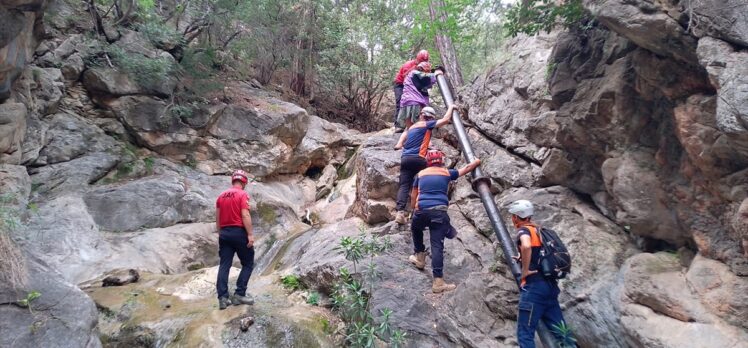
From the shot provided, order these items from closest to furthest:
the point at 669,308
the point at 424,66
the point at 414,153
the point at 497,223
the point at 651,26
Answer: the point at 669,308, the point at 651,26, the point at 497,223, the point at 414,153, the point at 424,66

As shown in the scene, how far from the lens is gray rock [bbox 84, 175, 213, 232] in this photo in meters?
11.1

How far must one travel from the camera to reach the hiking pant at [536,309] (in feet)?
17.1

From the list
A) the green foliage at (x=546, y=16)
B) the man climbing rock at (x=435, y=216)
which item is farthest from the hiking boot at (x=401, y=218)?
the green foliage at (x=546, y=16)

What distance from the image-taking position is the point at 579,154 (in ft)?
24.3

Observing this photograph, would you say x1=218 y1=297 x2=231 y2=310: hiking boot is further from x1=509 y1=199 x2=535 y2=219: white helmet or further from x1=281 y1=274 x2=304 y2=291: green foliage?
x1=509 y1=199 x2=535 y2=219: white helmet

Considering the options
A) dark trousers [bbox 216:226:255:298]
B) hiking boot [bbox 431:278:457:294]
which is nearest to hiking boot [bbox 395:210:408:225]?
hiking boot [bbox 431:278:457:294]

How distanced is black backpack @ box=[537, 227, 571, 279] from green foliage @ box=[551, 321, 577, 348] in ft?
2.05

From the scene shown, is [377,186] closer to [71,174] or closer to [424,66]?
[424,66]

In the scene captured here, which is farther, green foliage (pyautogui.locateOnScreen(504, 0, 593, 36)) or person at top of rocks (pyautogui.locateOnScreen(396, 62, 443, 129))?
person at top of rocks (pyautogui.locateOnScreen(396, 62, 443, 129))

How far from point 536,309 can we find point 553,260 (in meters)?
0.61

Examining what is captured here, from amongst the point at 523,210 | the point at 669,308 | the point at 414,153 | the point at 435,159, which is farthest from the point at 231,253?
the point at 669,308

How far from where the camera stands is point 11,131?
9.51 m

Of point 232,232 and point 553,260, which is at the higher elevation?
point 553,260

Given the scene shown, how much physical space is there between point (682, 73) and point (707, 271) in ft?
7.36
